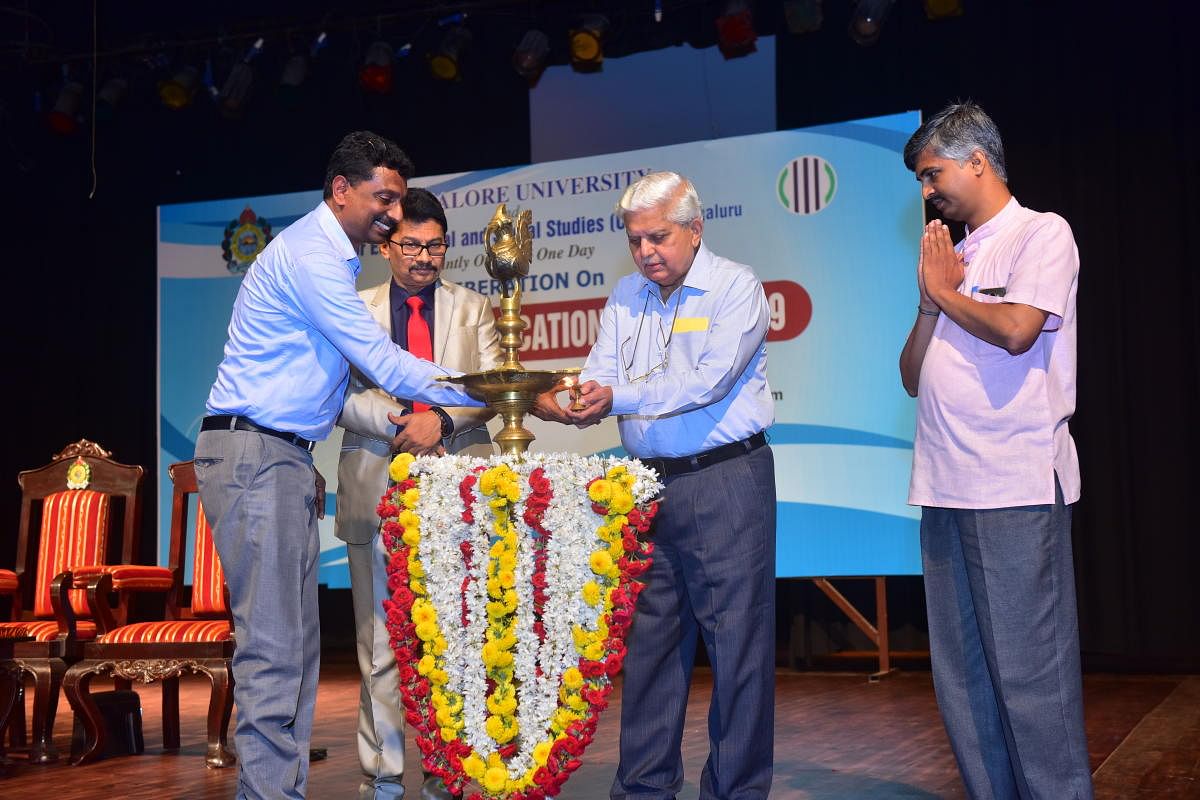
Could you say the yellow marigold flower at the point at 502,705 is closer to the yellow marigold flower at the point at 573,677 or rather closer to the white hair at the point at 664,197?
the yellow marigold flower at the point at 573,677

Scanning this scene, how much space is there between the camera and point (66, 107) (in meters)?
7.62

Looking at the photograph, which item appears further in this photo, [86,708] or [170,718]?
[170,718]

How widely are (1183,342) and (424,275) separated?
433 centimetres

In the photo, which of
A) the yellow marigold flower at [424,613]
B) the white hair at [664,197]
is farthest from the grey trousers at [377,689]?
the white hair at [664,197]

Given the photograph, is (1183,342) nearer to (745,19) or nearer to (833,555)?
(833,555)

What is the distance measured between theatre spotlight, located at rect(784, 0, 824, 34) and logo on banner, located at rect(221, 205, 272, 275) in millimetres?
3127

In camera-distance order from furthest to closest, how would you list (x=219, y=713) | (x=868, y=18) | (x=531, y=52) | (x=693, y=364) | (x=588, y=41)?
(x=531, y=52), (x=588, y=41), (x=868, y=18), (x=219, y=713), (x=693, y=364)

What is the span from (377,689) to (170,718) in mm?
1714

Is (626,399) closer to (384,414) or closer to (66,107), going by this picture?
(384,414)

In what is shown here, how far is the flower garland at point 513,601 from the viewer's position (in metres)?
2.66

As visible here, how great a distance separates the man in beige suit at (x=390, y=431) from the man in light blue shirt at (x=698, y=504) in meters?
0.62

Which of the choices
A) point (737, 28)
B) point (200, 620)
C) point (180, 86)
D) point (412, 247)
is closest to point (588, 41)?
point (737, 28)

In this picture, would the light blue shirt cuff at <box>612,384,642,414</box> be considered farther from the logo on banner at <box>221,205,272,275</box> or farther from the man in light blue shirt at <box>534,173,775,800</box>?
the logo on banner at <box>221,205,272,275</box>

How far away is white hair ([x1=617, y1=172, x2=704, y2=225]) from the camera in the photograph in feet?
9.61
